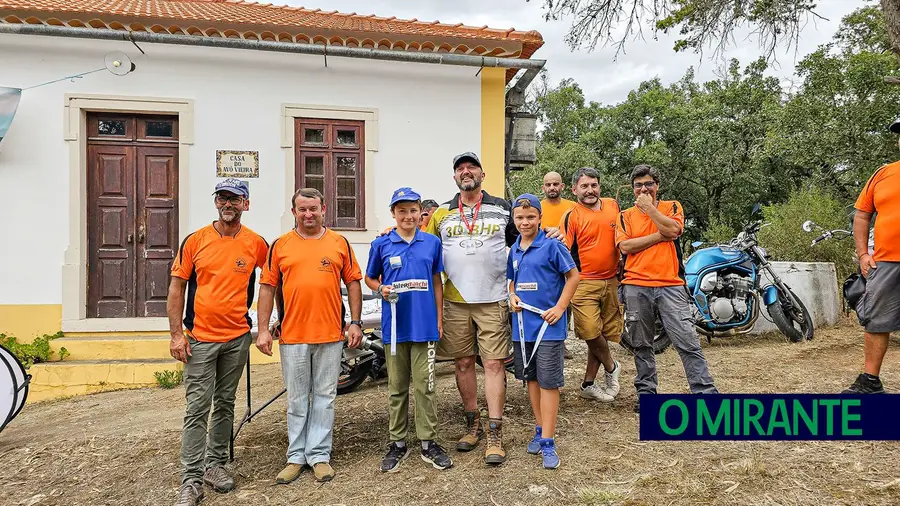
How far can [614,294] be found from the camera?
4.38 meters

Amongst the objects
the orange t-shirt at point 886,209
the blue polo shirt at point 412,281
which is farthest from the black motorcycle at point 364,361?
the orange t-shirt at point 886,209

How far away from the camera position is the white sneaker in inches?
178

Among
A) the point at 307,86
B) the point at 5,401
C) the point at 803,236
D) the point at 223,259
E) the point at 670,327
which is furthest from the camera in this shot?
the point at 803,236

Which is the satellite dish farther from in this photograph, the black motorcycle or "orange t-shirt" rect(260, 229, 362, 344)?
"orange t-shirt" rect(260, 229, 362, 344)

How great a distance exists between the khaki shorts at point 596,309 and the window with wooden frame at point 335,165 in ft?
12.2

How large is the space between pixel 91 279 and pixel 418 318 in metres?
5.43

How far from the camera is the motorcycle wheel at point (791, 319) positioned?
6.59 meters

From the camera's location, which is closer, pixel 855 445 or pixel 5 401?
pixel 855 445

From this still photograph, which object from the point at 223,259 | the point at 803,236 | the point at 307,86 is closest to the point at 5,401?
the point at 223,259

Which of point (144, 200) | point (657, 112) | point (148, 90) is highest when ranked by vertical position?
point (657, 112)

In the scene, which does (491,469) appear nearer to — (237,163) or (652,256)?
(652,256)

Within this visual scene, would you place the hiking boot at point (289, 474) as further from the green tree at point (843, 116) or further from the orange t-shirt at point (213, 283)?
the green tree at point (843, 116)

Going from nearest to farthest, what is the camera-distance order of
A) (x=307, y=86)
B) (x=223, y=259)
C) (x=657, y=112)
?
(x=223, y=259)
(x=307, y=86)
(x=657, y=112)

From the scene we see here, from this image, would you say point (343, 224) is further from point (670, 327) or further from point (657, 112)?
point (657, 112)
